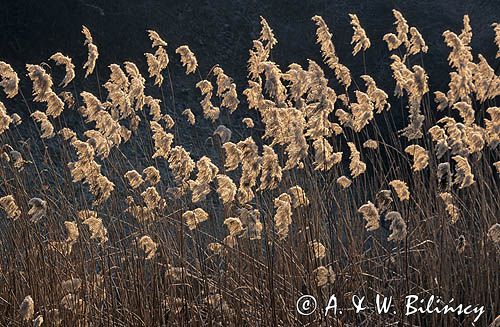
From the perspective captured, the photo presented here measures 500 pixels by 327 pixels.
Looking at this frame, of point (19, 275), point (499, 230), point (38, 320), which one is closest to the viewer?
point (38, 320)

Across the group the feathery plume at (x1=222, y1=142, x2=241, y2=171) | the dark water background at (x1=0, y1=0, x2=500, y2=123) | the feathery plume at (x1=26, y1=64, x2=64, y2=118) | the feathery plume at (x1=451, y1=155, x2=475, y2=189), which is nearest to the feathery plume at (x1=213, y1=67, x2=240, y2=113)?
the feathery plume at (x1=222, y1=142, x2=241, y2=171)

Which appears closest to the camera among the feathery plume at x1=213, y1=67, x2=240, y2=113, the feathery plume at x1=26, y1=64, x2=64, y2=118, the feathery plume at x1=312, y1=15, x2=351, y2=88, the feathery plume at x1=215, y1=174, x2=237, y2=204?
the feathery plume at x1=215, y1=174, x2=237, y2=204

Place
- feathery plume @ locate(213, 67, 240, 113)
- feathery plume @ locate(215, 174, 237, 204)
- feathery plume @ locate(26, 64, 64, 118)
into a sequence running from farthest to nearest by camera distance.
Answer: feathery plume @ locate(213, 67, 240, 113), feathery plume @ locate(26, 64, 64, 118), feathery plume @ locate(215, 174, 237, 204)

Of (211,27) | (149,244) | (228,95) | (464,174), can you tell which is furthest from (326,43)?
(211,27)

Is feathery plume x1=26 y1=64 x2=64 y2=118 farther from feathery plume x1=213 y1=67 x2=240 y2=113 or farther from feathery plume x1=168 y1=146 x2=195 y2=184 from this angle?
→ feathery plume x1=213 y1=67 x2=240 y2=113

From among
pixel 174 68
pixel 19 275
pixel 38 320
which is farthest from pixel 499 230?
pixel 174 68

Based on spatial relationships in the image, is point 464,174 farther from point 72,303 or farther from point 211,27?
point 211,27

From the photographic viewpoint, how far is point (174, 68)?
10484mm

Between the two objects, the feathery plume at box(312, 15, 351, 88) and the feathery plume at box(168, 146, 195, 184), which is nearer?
the feathery plume at box(168, 146, 195, 184)

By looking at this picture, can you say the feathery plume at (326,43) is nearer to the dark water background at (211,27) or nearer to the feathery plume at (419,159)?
the feathery plume at (419,159)

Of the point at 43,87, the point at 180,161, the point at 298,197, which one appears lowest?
the point at 298,197

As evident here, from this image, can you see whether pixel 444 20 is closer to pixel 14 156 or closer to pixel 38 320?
pixel 14 156

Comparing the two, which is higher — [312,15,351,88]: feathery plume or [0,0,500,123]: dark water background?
[0,0,500,123]: dark water background

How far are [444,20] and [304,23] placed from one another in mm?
1599
